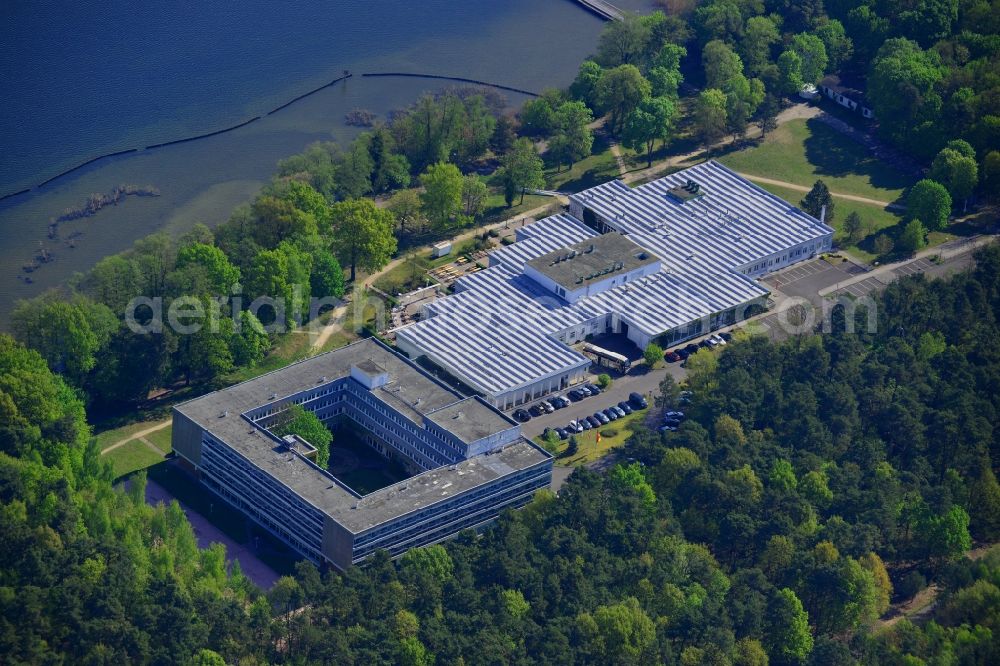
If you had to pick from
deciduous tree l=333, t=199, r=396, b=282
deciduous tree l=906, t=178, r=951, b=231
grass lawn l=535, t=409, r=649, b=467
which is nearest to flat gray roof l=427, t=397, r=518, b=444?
grass lawn l=535, t=409, r=649, b=467

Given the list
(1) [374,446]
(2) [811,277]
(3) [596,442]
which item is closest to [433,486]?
(1) [374,446]

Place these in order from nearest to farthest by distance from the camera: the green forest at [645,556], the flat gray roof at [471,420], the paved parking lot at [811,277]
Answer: the green forest at [645,556] < the flat gray roof at [471,420] < the paved parking lot at [811,277]

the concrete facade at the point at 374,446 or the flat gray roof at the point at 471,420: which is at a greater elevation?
the flat gray roof at the point at 471,420

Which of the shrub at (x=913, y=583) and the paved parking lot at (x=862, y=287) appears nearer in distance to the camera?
the shrub at (x=913, y=583)

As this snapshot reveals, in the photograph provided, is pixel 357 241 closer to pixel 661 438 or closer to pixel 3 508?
pixel 661 438

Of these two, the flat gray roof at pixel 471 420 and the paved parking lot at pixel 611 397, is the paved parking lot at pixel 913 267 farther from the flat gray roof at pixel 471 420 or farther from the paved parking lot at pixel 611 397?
the flat gray roof at pixel 471 420

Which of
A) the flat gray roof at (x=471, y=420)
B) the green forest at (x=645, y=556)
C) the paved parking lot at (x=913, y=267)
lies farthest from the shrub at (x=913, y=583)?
the paved parking lot at (x=913, y=267)
